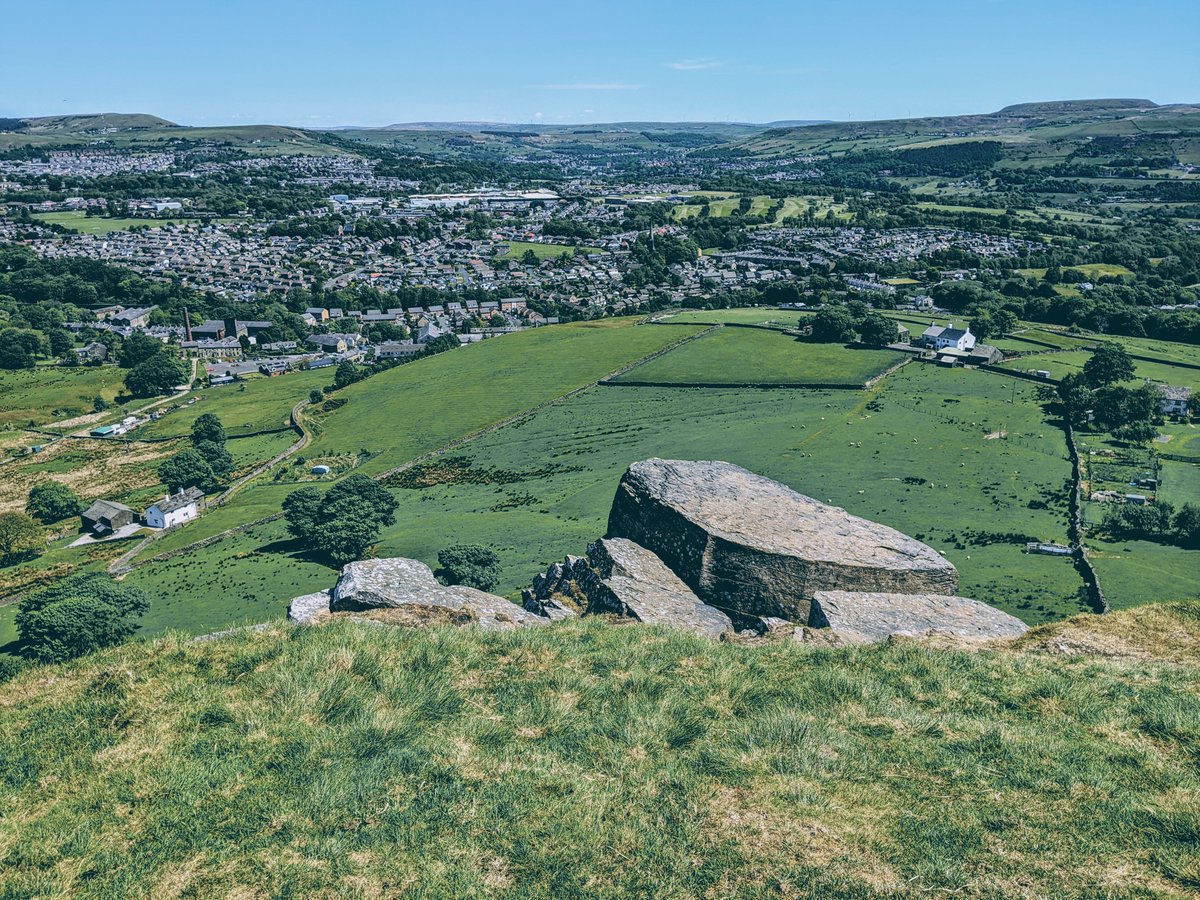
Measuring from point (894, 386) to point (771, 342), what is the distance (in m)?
27.1

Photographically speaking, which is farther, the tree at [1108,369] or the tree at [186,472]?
the tree at [1108,369]

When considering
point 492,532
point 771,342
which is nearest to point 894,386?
point 771,342

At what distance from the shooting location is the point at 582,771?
516 inches

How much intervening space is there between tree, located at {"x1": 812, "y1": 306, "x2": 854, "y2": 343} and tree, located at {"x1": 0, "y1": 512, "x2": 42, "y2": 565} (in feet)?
337

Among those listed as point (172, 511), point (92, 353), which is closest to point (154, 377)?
point (92, 353)

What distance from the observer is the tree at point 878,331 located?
114 meters

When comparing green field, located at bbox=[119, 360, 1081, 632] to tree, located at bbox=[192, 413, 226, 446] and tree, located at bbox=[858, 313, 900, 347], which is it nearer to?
tree, located at bbox=[858, 313, 900, 347]

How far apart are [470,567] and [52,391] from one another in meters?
107

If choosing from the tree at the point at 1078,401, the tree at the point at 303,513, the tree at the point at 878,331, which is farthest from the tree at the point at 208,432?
the tree at the point at 1078,401

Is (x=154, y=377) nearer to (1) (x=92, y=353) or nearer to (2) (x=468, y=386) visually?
(1) (x=92, y=353)

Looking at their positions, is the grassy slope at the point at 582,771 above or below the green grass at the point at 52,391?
above

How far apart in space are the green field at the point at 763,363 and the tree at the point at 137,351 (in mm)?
89305

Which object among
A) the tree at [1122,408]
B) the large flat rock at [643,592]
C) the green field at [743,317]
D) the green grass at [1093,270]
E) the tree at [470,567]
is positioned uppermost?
the green grass at [1093,270]

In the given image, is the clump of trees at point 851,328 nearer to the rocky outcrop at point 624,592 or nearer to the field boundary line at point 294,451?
Result: the field boundary line at point 294,451
